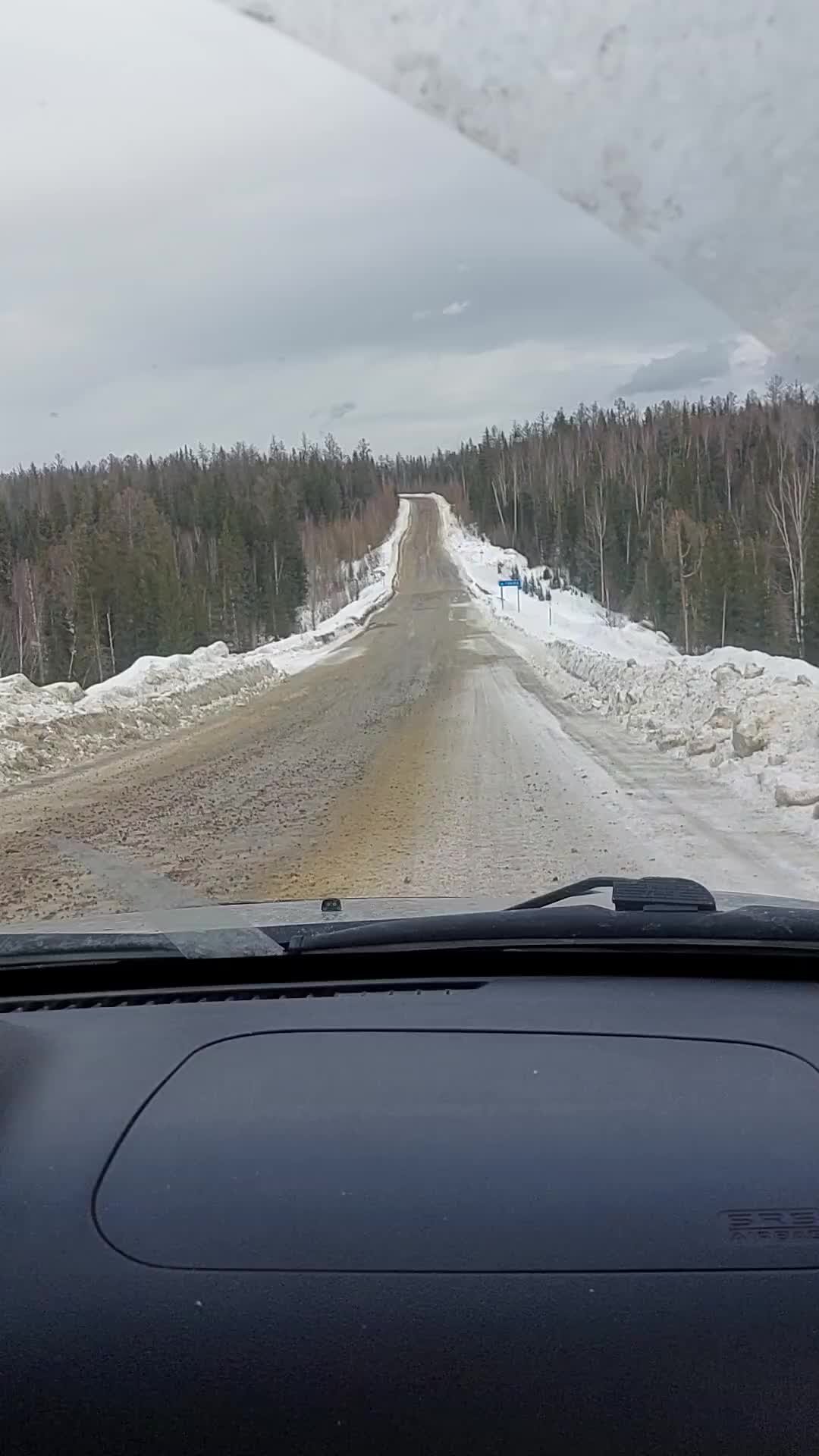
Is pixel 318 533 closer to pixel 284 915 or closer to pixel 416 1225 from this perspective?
pixel 284 915

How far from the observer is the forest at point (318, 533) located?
1998cm

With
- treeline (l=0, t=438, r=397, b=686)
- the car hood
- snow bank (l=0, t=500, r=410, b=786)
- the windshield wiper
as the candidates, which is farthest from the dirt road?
treeline (l=0, t=438, r=397, b=686)

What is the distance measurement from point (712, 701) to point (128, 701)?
A: 780cm

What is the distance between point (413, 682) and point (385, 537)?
8668mm

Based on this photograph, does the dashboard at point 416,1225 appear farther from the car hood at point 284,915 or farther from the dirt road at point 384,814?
the dirt road at point 384,814

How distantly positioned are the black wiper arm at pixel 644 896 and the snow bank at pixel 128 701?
9.08 metres

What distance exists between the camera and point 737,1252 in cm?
209

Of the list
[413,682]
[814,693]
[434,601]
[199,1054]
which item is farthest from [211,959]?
[434,601]

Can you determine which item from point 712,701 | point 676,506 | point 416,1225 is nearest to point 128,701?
point 712,701

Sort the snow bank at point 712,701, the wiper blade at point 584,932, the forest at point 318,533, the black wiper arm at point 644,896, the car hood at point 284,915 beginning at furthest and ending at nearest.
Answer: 1. the forest at point 318,533
2. the snow bank at point 712,701
3. the car hood at point 284,915
4. the black wiper arm at point 644,896
5. the wiper blade at point 584,932

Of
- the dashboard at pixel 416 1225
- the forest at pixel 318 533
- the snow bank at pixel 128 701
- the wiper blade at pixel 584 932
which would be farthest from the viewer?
the forest at pixel 318 533

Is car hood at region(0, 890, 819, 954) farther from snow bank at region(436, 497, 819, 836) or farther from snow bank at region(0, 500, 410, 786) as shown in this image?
snow bank at region(0, 500, 410, 786)

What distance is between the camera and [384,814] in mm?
9000

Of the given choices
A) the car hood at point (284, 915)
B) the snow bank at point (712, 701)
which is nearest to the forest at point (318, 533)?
the snow bank at point (712, 701)
